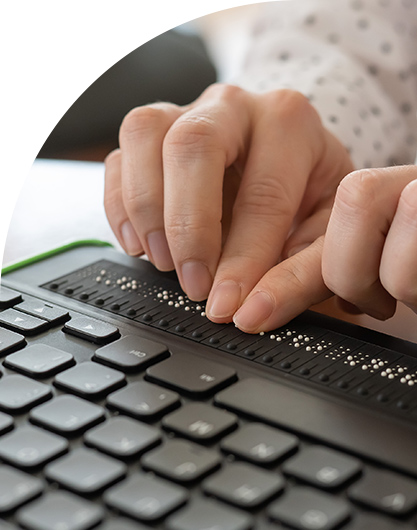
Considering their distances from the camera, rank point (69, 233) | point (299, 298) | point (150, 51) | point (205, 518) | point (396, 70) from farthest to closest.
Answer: point (150, 51), point (396, 70), point (69, 233), point (299, 298), point (205, 518)

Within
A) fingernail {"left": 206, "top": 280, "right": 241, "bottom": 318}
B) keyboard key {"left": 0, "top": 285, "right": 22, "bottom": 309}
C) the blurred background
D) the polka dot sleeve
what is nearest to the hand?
fingernail {"left": 206, "top": 280, "right": 241, "bottom": 318}

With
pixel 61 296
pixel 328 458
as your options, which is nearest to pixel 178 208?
pixel 61 296

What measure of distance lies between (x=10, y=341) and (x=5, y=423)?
0.08m

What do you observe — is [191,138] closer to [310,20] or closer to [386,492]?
[386,492]

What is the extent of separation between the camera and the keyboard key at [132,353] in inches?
12.2

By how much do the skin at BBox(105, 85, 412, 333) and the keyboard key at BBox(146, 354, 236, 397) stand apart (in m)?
0.06

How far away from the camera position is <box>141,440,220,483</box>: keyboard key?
23cm

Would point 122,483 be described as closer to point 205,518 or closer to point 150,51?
point 205,518

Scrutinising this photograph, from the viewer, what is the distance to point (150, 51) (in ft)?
5.32

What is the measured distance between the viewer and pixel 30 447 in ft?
0.80

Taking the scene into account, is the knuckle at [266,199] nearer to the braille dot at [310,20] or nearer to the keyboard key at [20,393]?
the keyboard key at [20,393]

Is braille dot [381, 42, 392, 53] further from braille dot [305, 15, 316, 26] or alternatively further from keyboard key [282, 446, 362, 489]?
keyboard key [282, 446, 362, 489]

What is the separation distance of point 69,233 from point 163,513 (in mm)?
458

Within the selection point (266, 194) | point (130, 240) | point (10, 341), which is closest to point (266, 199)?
point (266, 194)
